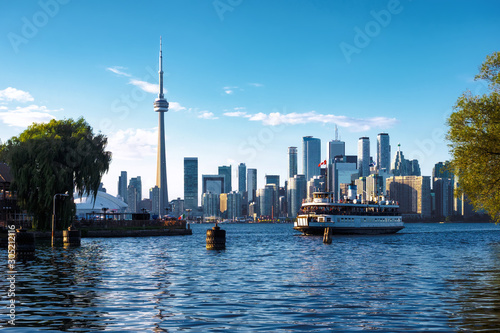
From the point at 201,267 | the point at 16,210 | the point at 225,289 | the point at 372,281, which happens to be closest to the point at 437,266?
the point at 372,281

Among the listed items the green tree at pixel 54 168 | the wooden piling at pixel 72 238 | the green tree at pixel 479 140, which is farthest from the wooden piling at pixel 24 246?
the green tree at pixel 479 140

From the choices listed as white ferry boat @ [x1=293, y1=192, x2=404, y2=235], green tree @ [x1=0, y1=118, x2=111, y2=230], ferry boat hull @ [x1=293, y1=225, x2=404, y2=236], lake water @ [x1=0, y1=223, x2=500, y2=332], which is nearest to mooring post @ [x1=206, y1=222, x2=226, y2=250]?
lake water @ [x1=0, y1=223, x2=500, y2=332]

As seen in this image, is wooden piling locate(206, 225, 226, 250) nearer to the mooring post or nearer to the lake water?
the mooring post

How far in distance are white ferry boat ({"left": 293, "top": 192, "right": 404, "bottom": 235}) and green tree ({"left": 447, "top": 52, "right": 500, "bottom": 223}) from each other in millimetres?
62193

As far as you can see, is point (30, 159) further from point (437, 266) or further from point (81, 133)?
point (437, 266)

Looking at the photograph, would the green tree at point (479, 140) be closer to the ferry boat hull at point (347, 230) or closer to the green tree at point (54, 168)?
the green tree at point (54, 168)

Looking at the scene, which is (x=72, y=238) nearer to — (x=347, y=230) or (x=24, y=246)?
(x=24, y=246)

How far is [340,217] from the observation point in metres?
106

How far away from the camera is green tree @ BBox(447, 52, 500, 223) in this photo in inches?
1479

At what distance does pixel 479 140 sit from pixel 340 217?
69127mm

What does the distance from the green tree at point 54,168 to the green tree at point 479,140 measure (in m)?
46.7

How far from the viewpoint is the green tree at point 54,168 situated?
6706 cm

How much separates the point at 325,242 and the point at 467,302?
5447 cm

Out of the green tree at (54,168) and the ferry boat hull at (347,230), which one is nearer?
the green tree at (54,168)
